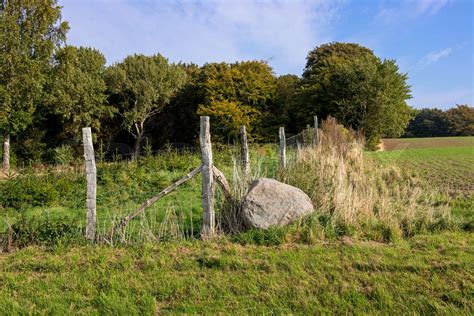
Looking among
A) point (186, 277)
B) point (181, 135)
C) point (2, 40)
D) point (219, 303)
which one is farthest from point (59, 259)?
point (181, 135)

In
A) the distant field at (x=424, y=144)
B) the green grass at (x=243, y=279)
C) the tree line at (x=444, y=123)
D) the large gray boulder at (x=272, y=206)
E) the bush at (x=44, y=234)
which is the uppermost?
the tree line at (x=444, y=123)

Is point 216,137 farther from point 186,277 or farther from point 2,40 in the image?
point 186,277

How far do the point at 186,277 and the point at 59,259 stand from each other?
181 centimetres

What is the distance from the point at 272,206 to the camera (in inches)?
218

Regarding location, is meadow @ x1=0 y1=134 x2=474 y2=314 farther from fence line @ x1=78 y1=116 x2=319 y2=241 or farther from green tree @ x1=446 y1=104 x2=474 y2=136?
green tree @ x1=446 y1=104 x2=474 y2=136

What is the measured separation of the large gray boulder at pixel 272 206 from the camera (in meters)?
5.43

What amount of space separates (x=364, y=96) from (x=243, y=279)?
86.3 feet

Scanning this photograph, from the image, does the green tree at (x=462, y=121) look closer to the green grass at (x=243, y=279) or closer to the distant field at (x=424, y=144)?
the distant field at (x=424, y=144)

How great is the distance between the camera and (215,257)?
174 inches

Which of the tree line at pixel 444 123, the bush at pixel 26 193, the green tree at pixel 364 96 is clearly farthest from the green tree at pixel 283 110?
the tree line at pixel 444 123

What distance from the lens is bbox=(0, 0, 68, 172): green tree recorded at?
66.1ft

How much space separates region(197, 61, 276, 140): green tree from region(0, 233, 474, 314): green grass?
2577 cm

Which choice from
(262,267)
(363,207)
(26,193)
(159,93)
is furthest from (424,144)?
→ (262,267)

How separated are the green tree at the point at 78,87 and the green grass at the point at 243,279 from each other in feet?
72.9
